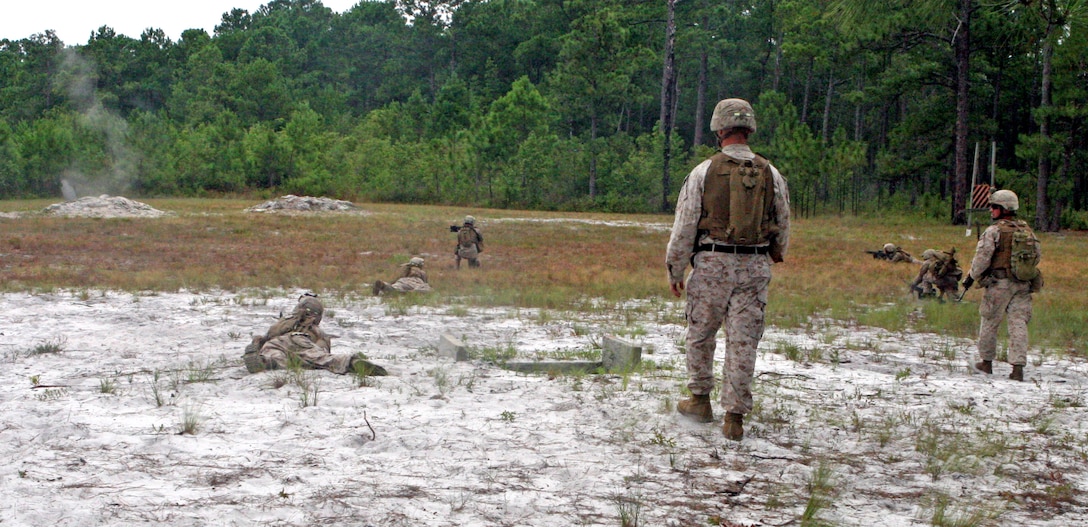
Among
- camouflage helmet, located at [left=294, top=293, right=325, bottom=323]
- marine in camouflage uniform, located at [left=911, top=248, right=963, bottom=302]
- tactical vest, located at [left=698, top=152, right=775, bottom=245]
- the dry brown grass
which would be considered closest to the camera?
tactical vest, located at [left=698, top=152, right=775, bottom=245]

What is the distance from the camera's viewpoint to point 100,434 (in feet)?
19.0

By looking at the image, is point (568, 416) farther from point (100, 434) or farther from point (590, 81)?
point (590, 81)

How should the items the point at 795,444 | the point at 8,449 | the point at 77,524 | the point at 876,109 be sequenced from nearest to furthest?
the point at 77,524 → the point at 8,449 → the point at 795,444 → the point at 876,109

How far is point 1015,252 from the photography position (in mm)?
8805

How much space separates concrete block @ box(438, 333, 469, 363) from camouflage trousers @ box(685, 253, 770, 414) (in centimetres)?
299

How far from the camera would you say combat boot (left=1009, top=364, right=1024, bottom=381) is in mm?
8625

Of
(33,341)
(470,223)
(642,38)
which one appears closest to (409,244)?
(470,223)

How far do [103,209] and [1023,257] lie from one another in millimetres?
31610

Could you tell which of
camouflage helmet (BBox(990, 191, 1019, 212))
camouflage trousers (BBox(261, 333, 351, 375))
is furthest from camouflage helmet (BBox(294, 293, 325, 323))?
camouflage helmet (BBox(990, 191, 1019, 212))

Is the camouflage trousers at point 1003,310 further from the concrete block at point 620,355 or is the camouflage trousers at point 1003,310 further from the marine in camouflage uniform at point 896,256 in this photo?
the marine in camouflage uniform at point 896,256

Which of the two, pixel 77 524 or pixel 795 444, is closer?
pixel 77 524

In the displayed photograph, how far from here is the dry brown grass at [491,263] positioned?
13839mm

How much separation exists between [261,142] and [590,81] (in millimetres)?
19156

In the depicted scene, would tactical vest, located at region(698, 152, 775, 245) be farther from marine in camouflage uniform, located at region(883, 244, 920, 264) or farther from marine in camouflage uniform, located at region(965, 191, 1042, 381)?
marine in camouflage uniform, located at region(883, 244, 920, 264)
